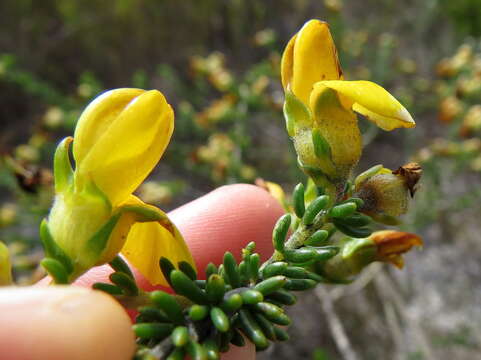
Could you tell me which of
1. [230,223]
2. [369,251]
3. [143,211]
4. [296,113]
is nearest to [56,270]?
[143,211]

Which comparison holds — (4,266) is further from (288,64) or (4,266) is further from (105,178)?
(288,64)

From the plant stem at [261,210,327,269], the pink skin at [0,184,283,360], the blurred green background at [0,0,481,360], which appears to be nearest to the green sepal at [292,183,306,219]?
the plant stem at [261,210,327,269]

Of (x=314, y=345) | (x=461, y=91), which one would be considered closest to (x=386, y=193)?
(x=461, y=91)

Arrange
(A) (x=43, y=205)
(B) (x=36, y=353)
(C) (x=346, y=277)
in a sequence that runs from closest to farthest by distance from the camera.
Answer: (B) (x=36, y=353) → (C) (x=346, y=277) → (A) (x=43, y=205)

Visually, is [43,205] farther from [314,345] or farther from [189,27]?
[189,27]

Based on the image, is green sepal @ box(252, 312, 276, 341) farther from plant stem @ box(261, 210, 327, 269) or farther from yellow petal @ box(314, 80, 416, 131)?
yellow petal @ box(314, 80, 416, 131)

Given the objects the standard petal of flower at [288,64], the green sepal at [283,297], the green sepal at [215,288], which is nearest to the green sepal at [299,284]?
the green sepal at [283,297]
